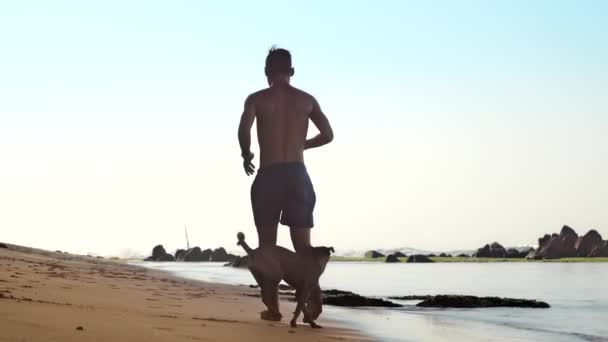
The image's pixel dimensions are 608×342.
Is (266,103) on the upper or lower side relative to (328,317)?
upper

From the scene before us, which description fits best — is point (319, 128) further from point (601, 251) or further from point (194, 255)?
point (601, 251)

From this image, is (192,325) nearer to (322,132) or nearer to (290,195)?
(290,195)

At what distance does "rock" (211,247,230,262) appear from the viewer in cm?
→ 11906

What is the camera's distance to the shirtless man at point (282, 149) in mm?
7086

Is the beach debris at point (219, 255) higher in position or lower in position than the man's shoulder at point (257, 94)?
higher

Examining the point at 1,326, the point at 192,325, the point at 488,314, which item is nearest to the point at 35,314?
the point at 1,326

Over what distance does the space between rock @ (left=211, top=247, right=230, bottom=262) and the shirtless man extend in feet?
371

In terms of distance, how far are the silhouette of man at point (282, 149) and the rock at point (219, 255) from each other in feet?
371

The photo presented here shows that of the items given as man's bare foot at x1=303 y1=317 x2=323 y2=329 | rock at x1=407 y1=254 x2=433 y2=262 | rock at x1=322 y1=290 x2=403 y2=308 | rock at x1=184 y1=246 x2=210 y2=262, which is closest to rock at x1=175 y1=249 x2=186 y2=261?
rock at x1=184 y1=246 x2=210 y2=262

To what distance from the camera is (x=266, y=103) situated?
A: 287 inches

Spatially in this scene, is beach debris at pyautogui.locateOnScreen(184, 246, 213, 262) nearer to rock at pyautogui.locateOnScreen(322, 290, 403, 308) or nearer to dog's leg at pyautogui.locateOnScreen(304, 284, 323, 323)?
rock at pyautogui.locateOnScreen(322, 290, 403, 308)

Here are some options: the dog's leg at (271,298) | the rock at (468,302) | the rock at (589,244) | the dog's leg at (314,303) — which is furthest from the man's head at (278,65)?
the rock at (589,244)

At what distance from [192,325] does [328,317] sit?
4.51m

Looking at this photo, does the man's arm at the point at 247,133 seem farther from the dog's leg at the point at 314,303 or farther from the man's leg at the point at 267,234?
the dog's leg at the point at 314,303
